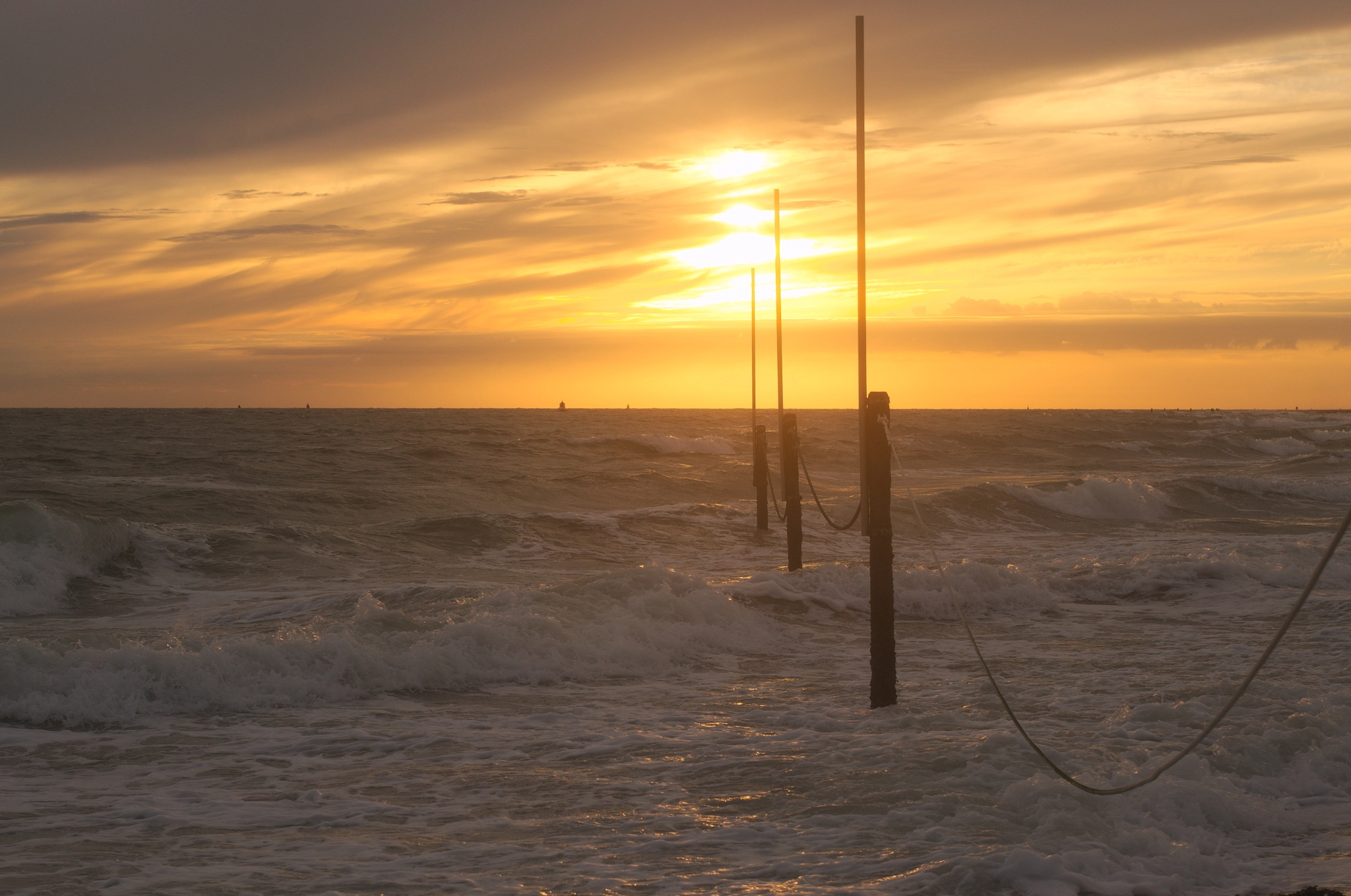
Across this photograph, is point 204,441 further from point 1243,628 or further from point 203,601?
point 1243,628

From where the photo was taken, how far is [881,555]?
904 cm

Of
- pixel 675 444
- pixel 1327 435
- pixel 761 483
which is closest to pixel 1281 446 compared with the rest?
pixel 1327 435

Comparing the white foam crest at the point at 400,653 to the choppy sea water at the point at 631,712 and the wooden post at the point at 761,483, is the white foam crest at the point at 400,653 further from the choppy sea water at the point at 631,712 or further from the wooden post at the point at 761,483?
the wooden post at the point at 761,483

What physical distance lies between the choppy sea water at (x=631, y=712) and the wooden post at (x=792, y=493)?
715 mm

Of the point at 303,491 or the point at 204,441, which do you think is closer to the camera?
the point at 303,491

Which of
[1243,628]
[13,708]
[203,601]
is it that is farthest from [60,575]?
[1243,628]

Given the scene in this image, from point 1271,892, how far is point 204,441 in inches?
2134

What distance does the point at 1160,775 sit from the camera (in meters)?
7.10

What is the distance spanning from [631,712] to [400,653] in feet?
9.79

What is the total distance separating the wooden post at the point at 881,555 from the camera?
8898 mm

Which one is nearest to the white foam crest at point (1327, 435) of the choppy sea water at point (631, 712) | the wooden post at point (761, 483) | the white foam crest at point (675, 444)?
the white foam crest at point (675, 444)

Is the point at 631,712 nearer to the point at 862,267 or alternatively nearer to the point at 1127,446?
the point at 862,267

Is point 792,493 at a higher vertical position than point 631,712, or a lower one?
higher

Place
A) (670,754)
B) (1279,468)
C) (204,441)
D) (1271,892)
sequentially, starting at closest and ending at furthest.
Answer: (1271,892) → (670,754) → (1279,468) → (204,441)
